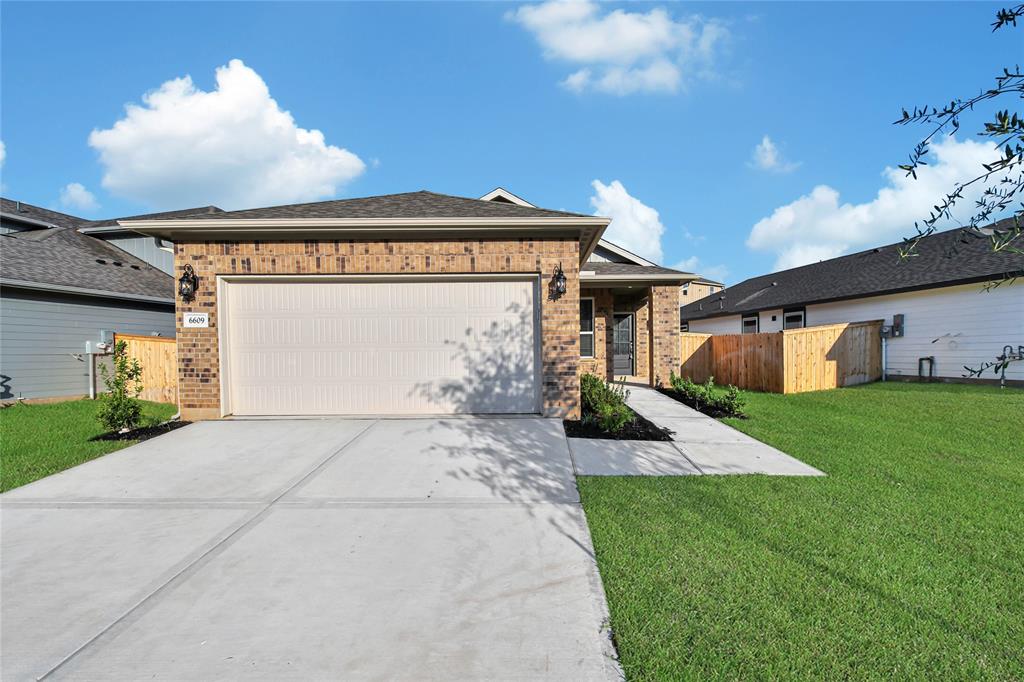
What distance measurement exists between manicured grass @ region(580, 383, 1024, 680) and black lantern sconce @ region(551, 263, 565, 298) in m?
3.27

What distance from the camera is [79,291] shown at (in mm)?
9711

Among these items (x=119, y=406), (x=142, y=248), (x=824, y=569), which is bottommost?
(x=824, y=569)

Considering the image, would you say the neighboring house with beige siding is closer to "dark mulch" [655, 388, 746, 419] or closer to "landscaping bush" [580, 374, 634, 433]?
"dark mulch" [655, 388, 746, 419]

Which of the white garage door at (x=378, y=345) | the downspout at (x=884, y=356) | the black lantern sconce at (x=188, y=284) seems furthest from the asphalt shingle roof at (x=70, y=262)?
the downspout at (x=884, y=356)

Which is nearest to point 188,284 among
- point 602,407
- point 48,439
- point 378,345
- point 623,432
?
point 48,439

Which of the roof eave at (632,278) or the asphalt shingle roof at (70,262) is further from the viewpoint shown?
the roof eave at (632,278)

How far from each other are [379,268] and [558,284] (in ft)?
9.25

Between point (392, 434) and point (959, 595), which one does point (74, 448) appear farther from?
point (959, 595)

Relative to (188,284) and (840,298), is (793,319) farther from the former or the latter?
(188,284)

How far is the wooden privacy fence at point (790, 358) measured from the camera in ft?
35.3

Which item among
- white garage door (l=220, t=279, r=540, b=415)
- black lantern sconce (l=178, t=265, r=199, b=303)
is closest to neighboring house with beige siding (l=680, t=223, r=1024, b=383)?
white garage door (l=220, t=279, r=540, b=415)

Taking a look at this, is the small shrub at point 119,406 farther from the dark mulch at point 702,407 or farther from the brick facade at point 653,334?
the dark mulch at point 702,407

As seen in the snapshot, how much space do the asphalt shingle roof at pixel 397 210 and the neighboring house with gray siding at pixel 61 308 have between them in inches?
226

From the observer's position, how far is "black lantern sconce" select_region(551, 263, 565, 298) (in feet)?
22.0
